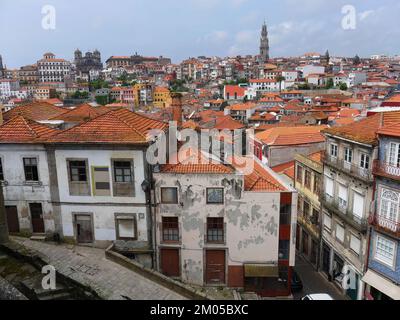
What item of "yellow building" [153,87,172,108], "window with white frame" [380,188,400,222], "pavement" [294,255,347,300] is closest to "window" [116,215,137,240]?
"pavement" [294,255,347,300]

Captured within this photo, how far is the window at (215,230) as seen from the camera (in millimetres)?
19766

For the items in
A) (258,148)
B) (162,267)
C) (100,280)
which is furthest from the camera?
(258,148)

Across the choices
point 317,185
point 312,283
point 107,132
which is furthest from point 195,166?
point 312,283

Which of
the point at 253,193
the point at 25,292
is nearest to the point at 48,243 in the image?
the point at 25,292

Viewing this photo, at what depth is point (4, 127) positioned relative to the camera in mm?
19969

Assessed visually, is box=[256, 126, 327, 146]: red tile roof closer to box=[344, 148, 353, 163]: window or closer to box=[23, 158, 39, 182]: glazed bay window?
box=[344, 148, 353, 163]: window

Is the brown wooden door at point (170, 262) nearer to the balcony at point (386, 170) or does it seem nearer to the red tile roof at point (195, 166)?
the red tile roof at point (195, 166)

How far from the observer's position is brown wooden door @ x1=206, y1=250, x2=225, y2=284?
791 inches

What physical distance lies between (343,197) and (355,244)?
3.05 m

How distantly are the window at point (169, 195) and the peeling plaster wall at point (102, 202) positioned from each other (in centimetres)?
107

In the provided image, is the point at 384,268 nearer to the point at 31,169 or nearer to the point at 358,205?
the point at 358,205

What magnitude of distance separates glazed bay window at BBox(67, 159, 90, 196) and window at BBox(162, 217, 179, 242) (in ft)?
15.3

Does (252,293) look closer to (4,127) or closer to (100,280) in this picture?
(100,280)
